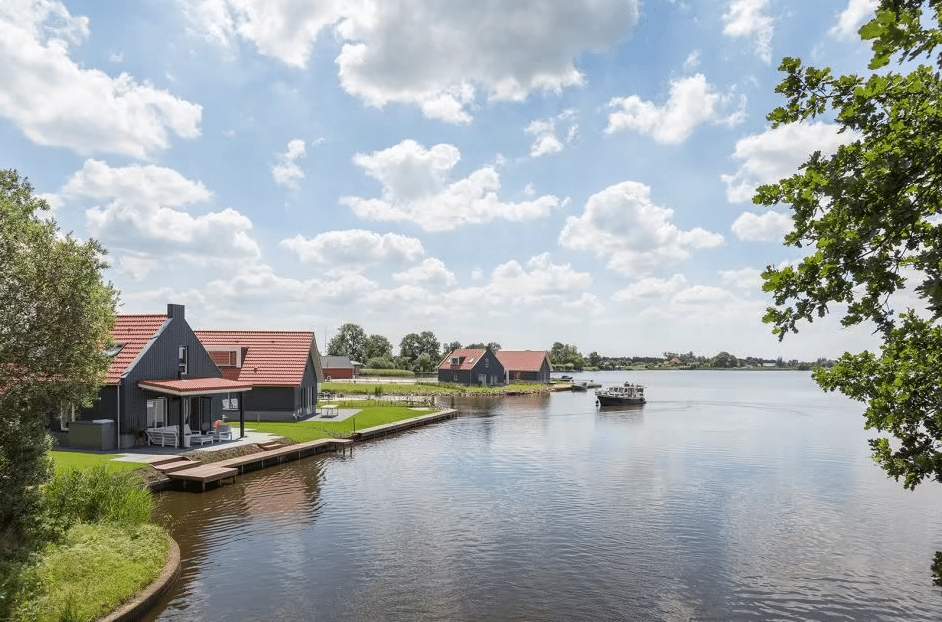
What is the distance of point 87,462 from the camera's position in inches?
953

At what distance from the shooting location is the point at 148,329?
3189 centimetres

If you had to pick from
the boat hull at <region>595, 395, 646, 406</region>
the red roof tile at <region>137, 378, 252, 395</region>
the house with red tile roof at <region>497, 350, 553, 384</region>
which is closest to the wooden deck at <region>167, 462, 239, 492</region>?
the red roof tile at <region>137, 378, 252, 395</region>

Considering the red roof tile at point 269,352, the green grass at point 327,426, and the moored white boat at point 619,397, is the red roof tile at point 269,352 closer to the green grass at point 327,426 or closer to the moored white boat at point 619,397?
the green grass at point 327,426

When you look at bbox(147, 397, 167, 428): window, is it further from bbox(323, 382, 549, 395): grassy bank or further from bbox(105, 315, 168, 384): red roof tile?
bbox(323, 382, 549, 395): grassy bank

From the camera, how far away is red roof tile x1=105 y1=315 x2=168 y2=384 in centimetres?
2906

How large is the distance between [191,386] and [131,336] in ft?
14.7

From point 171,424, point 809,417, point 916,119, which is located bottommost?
point 809,417

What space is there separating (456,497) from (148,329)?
63.3 feet

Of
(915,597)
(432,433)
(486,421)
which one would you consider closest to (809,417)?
(486,421)

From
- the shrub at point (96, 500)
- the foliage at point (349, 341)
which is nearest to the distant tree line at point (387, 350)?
the foliage at point (349, 341)

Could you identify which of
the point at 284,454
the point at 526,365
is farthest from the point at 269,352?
the point at 526,365

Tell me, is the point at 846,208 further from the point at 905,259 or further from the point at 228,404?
the point at 228,404

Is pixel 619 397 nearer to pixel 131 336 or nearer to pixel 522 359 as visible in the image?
pixel 522 359

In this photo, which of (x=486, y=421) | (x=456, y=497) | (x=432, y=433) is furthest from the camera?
(x=486, y=421)
